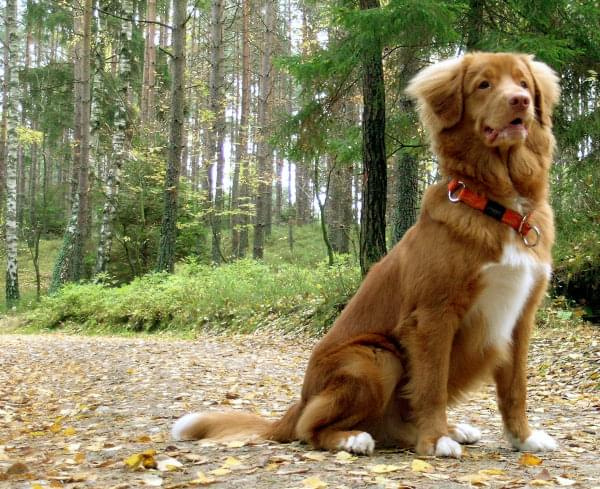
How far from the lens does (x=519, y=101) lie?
11.2ft

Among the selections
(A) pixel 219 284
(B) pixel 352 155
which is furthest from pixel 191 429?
(A) pixel 219 284

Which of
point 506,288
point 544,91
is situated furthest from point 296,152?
point 506,288

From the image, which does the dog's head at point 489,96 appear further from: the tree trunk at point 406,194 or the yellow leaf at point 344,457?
the tree trunk at point 406,194

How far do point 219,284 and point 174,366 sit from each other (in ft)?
20.9

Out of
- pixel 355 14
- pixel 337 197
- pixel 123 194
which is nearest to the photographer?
pixel 355 14

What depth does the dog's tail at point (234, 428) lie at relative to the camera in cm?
382

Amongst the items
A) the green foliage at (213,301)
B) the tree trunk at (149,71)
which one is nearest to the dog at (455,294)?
the green foliage at (213,301)

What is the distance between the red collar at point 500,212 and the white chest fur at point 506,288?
11cm

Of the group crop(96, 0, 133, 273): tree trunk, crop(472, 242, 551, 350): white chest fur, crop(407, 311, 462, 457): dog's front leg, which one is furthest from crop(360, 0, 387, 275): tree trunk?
crop(96, 0, 133, 273): tree trunk

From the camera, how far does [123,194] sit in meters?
20.1

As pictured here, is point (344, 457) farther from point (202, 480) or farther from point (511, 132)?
point (511, 132)

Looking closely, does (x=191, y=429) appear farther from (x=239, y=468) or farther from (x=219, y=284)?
(x=219, y=284)

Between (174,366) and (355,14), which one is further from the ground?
(355,14)

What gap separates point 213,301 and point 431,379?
35.9ft
